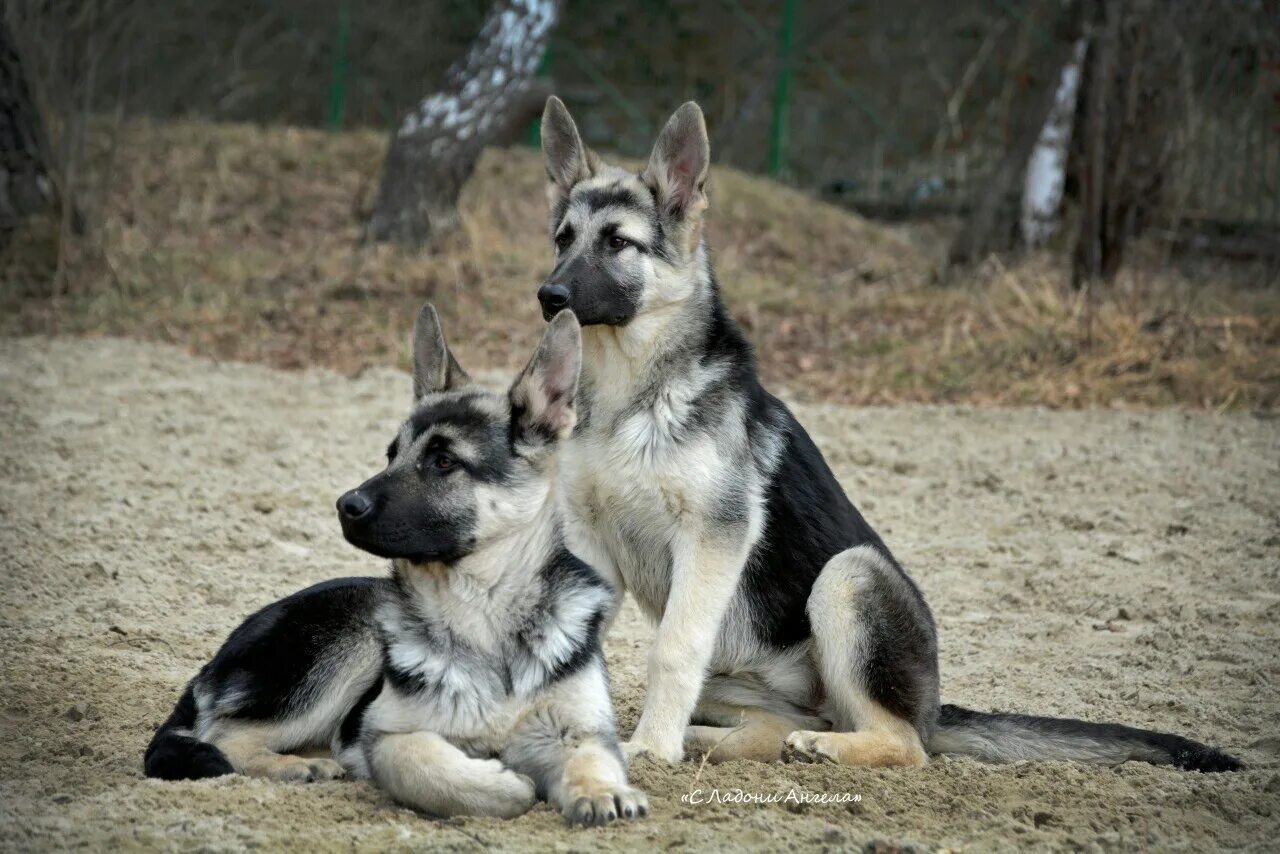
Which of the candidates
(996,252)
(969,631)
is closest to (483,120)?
(996,252)

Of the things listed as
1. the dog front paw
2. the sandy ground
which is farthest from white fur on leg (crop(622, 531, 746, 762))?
the dog front paw

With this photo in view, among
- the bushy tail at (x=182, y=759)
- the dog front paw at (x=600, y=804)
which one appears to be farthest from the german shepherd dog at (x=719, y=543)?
the bushy tail at (x=182, y=759)

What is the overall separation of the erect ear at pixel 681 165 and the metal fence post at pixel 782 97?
44.8ft

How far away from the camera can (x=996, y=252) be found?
1411cm

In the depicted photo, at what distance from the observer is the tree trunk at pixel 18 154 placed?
1224cm

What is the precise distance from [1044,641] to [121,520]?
16.1 ft

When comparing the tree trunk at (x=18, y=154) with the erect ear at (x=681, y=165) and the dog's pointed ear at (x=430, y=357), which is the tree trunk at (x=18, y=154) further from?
the dog's pointed ear at (x=430, y=357)

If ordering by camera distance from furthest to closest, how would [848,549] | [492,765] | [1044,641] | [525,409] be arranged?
[1044,641], [848,549], [525,409], [492,765]

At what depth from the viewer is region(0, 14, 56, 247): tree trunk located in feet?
40.2

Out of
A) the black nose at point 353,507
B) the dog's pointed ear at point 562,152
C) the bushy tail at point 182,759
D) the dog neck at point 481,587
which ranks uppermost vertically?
the dog's pointed ear at point 562,152

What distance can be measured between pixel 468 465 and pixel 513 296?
8.28m

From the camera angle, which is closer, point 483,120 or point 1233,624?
point 1233,624

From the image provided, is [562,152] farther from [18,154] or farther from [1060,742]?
[18,154]

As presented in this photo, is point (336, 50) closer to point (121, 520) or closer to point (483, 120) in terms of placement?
point (483, 120)
